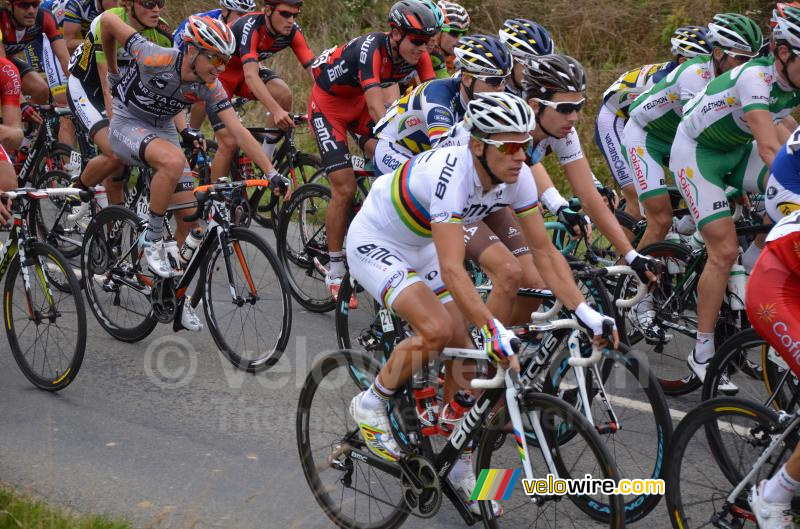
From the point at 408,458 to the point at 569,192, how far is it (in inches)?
303

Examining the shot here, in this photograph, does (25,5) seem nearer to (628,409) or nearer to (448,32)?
(448,32)

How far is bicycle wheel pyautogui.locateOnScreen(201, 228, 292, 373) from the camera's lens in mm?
7082

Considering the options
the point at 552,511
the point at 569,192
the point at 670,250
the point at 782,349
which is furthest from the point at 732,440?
the point at 569,192

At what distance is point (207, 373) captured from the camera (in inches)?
289

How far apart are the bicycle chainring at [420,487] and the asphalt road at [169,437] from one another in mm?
342

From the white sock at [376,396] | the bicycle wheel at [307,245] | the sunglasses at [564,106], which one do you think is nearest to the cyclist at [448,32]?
the bicycle wheel at [307,245]

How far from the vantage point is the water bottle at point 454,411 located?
195 inches

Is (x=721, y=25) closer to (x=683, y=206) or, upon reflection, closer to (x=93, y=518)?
(x=683, y=206)

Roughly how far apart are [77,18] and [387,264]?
9006mm

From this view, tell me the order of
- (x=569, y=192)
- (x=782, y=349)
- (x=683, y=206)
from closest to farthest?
(x=782, y=349) < (x=683, y=206) < (x=569, y=192)

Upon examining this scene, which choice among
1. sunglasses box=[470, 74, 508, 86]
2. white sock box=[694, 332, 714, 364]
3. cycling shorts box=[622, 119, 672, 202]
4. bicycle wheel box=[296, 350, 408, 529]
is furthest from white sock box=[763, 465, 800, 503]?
cycling shorts box=[622, 119, 672, 202]

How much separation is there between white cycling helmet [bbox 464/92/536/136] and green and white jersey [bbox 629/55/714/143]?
325 cm

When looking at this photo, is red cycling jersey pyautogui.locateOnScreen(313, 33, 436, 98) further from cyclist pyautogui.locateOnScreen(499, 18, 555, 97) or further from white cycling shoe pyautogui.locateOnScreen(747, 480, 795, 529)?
white cycling shoe pyautogui.locateOnScreen(747, 480, 795, 529)

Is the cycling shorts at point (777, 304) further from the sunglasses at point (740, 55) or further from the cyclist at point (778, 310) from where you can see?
the sunglasses at point (740, 55)
